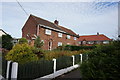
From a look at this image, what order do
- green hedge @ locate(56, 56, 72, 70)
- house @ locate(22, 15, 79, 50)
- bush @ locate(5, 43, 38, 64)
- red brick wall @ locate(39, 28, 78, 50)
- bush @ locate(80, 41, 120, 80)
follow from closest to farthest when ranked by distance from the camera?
bush @ locate(80, 41, 120, 80), bush @ locate(5, 43, 38, 64), green hedge @ locate(56, 56, 72, 70), house @ locate(22, 15, 79, 50), red brick wall @ locate(39, 28, 78, 50)

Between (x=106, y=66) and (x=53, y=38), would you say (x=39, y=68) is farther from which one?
(x=53, y=38)

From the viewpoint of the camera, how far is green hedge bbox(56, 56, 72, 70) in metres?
7.32

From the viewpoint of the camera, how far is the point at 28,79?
493 centimetres

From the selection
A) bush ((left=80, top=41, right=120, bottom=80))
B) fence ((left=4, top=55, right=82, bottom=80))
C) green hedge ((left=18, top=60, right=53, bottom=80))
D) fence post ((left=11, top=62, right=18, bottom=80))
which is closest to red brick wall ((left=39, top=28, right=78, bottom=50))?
fence ((left=4, top=55, right=82, bottom=80))

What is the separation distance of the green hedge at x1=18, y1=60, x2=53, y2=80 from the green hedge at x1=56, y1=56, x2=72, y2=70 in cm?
93

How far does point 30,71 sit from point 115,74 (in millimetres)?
3684

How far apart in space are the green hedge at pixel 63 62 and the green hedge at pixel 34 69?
93 centimetres

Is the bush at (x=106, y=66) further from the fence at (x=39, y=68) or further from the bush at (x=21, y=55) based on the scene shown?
the bush at (x=21, y=55)

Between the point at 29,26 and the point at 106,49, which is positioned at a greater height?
the point at 29,26

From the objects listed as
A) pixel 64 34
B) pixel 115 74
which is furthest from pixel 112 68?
pixel 64 34

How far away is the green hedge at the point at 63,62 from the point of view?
7323mm

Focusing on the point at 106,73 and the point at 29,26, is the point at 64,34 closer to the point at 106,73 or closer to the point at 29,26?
the point at 29,26

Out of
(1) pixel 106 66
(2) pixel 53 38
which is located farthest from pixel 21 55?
(2) pixel 53 38

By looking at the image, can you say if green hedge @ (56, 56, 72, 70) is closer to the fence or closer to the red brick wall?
the fence
